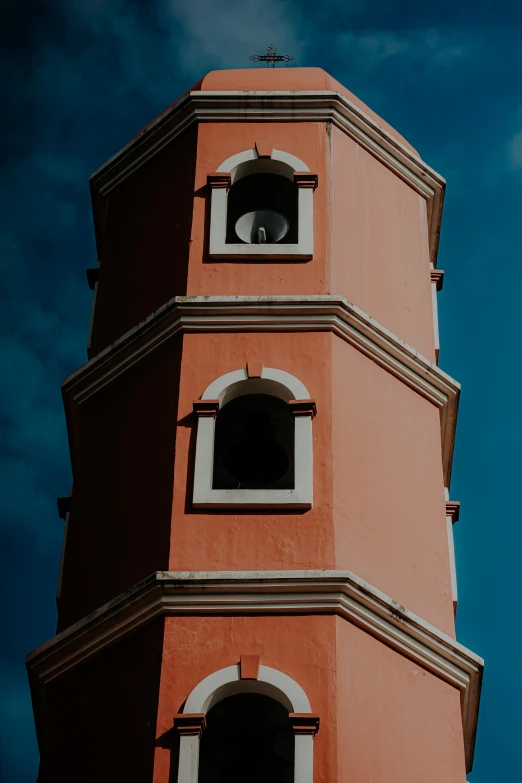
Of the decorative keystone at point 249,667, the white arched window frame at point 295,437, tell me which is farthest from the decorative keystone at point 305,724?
the white arched window frame at point 295,437

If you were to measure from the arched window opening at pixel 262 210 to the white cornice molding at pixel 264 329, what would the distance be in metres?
1.59

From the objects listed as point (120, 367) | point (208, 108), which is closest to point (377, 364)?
point (120, 367)

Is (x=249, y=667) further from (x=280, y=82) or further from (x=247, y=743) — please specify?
(x=280, y=82)

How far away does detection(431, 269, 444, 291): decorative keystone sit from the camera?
Result: 21722mm

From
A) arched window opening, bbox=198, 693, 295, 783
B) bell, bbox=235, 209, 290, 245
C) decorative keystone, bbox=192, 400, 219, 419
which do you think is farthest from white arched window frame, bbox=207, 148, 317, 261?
arched window opening, bbox=198, 693, 295, 783

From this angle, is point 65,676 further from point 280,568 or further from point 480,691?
point 480,691

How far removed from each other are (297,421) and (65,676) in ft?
9.83

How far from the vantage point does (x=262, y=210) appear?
20.4 meters

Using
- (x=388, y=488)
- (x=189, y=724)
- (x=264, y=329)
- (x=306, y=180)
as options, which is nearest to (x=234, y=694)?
(x=189, y=724)

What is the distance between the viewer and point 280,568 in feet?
53.5

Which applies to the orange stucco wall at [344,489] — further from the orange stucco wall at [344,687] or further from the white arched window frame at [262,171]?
the white arched window frame at [262,171]

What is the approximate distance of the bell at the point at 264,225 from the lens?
20.2m

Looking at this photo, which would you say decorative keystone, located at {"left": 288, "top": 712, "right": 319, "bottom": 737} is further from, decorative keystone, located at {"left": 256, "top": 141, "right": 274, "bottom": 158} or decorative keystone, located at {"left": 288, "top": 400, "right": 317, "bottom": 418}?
decorative keystone, located at {"left": 256, "top": 141, "right": 274, "bottom": 158}

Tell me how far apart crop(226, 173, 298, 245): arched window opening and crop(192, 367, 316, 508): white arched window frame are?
248cm
